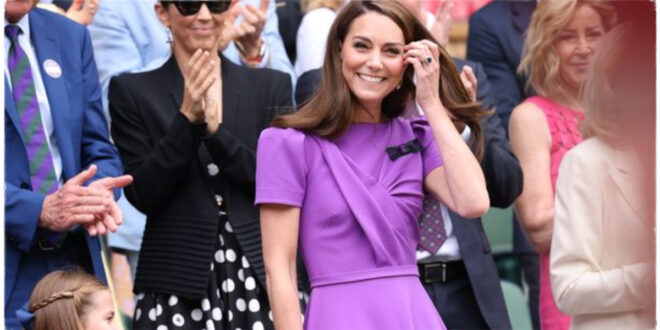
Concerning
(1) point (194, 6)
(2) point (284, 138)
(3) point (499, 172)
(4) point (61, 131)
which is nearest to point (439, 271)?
(3) point (499, 172)

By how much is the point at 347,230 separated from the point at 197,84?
1.14 meters

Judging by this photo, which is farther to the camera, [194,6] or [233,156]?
[194,6]

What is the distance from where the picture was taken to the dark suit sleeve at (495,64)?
284 inches

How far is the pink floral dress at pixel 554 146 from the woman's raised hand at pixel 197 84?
168cm

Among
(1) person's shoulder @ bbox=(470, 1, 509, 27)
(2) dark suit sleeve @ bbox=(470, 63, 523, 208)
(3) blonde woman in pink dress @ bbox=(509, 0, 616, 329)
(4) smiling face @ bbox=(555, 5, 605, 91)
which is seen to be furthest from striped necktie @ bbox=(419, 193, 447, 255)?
(1) person's shoulder @ bbox=(470, 1, 509, 27)

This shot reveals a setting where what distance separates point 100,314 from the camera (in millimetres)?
5207

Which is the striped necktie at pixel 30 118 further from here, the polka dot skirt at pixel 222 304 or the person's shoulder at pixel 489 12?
the person's shoulder at pixel 489 12

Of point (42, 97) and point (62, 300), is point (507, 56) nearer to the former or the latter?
point (42, 97)

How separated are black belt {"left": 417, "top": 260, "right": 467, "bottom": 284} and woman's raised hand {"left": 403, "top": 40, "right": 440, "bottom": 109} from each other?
3.84ft

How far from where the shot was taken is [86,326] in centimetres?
516

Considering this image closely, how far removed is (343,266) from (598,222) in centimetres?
88

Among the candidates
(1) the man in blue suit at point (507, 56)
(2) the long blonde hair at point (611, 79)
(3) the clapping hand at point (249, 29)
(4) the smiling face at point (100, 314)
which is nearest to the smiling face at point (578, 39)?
(1) the man in blue suit at point (507, 56)

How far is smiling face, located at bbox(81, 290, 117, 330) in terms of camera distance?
17.0ft

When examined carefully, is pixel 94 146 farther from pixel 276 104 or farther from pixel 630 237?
pixel 630 237
